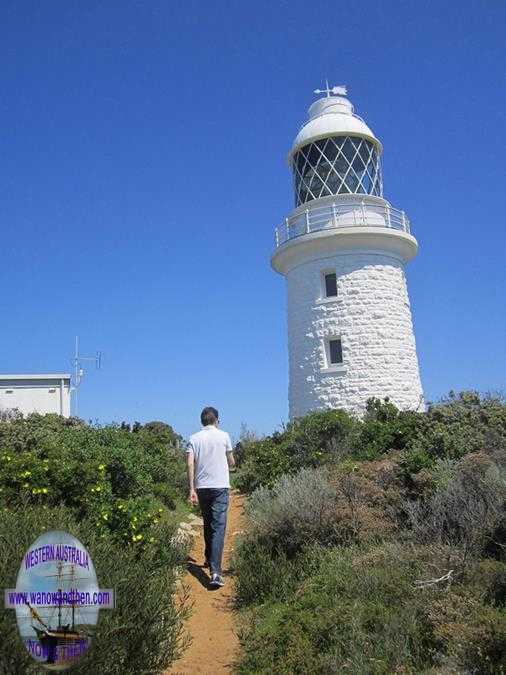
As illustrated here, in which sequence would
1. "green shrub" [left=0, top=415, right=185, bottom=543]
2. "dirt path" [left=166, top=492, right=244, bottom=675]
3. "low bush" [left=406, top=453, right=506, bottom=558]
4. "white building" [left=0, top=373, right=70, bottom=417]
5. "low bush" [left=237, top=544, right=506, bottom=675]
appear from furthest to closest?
"white building" [left=0, top=373, right=70, bottom=417] → "green shrub" [left=0, top=415, right=185, bottom=543] → "low bush" [left=406, top=453, right=506, bottom=558] → "dirt path" [left=166, top=492, right=244, bottom=675] → "low bush" [left=237, top=544, right=506, bottom=675]

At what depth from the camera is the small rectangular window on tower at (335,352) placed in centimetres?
1756

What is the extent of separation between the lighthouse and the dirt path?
9.89 metres

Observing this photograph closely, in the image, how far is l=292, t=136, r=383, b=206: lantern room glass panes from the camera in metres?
18.6

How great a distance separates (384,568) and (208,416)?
2804 mm

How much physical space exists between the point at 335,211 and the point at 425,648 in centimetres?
1491

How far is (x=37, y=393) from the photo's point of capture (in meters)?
23.7

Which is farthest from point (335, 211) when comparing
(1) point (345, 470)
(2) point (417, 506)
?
(2) point (417, 506)

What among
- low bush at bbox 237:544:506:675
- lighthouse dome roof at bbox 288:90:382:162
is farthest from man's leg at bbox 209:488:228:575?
lighthouse dome roof at bbox 288:90:382:162

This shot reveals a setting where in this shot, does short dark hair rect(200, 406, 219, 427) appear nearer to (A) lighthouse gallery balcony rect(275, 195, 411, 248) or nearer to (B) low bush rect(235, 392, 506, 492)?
(B) low bush rect(235, 392, 506, 492)

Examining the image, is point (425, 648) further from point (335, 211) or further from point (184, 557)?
point (335, 211)

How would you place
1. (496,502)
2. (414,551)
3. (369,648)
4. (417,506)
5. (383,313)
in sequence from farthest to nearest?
1. (383,313)
2. (417,506)
3. (496,502)
4. (414,551)
5. (369,648)

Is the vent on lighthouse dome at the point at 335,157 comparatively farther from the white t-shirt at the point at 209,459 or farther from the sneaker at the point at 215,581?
the sneaker at the point at 215,581

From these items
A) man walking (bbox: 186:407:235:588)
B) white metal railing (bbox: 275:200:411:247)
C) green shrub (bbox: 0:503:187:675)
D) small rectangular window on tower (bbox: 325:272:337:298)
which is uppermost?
white metal railing (bbox: 275:200:411:247)

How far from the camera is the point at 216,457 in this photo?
715 centimetres
